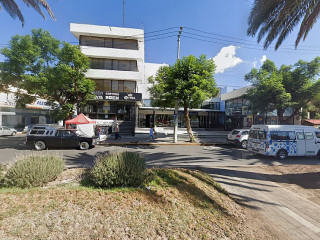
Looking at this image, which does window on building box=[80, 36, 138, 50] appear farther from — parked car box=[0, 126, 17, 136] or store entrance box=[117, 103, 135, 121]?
parked car box=[0, 126, 17, 136]

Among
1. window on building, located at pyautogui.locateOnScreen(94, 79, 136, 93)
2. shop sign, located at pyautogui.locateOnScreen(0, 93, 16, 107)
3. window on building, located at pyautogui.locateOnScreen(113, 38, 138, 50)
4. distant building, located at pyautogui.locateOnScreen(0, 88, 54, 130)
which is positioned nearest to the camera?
shop sign, located at pyautogui.locateOnScreen(0, 93, 16, 107)

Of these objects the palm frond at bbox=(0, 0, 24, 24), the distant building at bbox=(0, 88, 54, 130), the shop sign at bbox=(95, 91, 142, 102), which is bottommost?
the distant building at bbox=(0, 88, 54, 130)

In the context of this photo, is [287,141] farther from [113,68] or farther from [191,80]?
[113,68]

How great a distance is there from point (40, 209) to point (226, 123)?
26884mm

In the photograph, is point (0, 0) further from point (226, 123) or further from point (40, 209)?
point (226, 123)

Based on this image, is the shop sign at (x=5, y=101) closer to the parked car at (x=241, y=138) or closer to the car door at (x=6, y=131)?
the car door at (x=6, y=131)

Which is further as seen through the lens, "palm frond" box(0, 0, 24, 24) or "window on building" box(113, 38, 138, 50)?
"window on building" box(113, 38, 138, 50)

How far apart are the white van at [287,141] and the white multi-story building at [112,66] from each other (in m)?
13.7

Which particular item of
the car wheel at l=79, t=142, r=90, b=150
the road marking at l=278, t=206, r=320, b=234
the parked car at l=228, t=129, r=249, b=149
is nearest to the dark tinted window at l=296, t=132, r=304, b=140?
the parked car at l=228, t=129, r=249, b=149

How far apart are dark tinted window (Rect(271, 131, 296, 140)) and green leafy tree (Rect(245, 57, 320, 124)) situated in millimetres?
6690

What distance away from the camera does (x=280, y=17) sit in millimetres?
6484

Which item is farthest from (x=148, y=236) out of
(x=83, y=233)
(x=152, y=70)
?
(x=152, y=70)

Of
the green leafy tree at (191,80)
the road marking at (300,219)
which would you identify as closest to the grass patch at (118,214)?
the road marking at (300,219)

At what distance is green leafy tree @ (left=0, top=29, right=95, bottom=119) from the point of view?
12.3 meters
